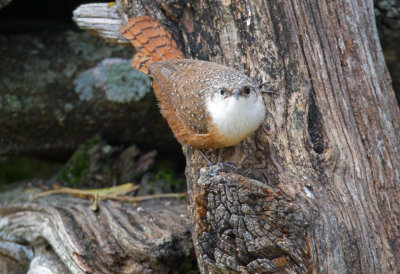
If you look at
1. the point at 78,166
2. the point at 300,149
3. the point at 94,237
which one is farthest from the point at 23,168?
the point at 300,149

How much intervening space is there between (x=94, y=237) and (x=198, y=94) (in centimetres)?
141

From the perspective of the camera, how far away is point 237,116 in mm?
3127

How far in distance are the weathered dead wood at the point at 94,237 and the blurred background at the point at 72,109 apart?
586 millimetres

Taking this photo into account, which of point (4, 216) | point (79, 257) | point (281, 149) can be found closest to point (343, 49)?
point (281, 149)

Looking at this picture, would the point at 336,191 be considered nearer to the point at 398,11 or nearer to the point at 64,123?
the point at 398,11

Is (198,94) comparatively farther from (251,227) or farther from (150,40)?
(251,227)

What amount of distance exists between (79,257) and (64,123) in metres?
1.72

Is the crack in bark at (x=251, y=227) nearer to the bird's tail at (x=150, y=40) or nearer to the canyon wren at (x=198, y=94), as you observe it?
the canyon wren at (x=198, y=94)

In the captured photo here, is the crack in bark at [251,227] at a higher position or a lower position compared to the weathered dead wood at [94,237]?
higher

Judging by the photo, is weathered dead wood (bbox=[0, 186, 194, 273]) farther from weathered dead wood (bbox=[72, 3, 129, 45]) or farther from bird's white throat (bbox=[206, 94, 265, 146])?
weathered dead wood (bbox=[72, 3, 129, 45])

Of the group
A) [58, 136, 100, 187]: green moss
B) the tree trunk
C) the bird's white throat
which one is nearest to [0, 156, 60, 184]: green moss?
[58, 136, 100, 187]: green moss

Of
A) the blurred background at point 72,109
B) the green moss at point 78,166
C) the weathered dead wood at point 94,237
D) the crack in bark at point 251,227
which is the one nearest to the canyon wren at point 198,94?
the crack in bark at point 251,227

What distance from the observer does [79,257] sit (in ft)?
11.9

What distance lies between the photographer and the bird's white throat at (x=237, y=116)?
3.12 m
